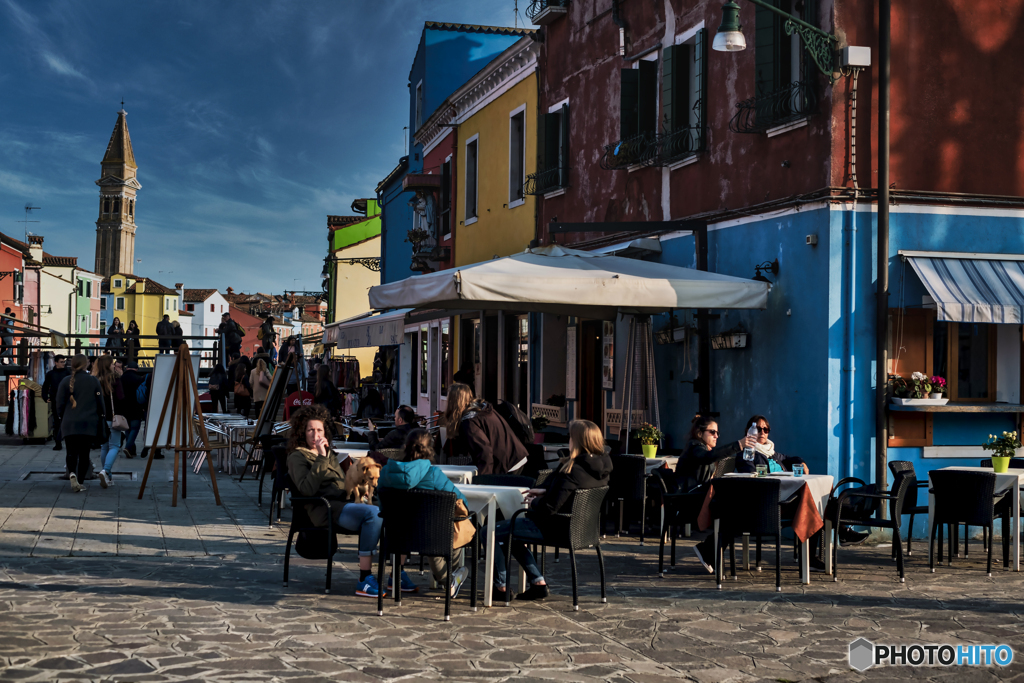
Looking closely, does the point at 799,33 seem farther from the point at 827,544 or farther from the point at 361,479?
the point at 361,479

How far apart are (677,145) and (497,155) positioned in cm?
750

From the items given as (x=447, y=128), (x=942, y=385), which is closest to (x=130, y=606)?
(x=942, y=385)

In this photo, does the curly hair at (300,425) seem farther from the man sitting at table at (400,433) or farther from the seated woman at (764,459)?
the seated woman at (764,459)

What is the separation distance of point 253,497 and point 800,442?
6458mm

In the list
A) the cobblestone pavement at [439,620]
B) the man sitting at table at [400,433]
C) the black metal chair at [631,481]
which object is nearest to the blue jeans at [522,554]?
the cobblestone pavement at [439,620]

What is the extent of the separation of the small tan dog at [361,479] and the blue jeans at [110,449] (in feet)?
22.5

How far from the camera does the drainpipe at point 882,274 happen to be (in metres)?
10.0

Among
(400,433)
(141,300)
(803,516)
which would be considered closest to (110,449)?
(400,433)

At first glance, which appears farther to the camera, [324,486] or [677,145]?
[677,145]

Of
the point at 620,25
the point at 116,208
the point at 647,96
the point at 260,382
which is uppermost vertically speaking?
the point at 116,208

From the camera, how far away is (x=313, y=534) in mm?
7633

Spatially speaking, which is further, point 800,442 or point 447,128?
point 447,128

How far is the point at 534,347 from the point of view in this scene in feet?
57.6

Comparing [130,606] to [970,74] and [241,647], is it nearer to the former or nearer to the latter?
[241,647]
